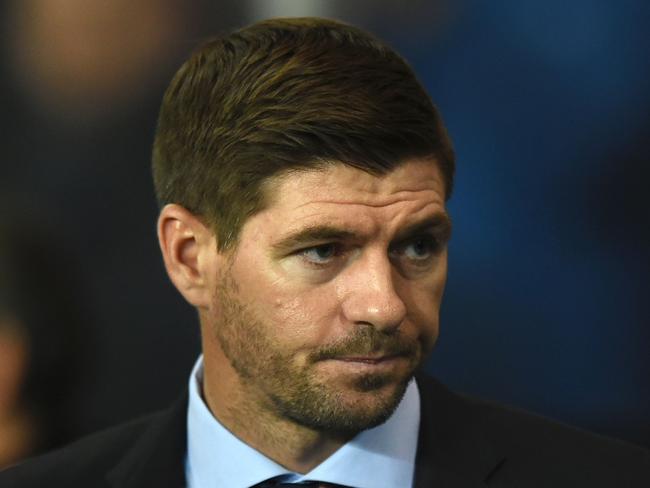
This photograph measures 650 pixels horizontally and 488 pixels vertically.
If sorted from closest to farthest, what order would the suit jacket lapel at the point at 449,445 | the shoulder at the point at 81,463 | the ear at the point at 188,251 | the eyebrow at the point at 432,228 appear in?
the eyebrow at the point at 432,228 → the suit jacket lapel at the point at 449,445 → the ear at the point at 188,251 → the shoulder at the point at 81,463

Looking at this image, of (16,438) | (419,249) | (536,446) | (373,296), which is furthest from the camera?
(16,438)

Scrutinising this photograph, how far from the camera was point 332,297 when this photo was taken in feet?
8.55

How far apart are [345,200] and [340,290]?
206mm

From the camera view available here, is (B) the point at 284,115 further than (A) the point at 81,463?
No

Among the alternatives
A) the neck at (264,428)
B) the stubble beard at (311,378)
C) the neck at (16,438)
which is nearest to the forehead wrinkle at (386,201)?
the stubble beard at (311,378)

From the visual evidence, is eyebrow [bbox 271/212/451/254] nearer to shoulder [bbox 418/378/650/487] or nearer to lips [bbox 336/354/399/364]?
lips [bbox 336/354/399/364]

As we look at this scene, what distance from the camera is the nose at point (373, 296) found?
2.53 metres

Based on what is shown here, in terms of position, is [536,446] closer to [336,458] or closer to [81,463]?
[336,458]

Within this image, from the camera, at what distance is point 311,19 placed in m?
2.83

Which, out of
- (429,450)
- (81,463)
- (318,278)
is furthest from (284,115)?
(81,463)

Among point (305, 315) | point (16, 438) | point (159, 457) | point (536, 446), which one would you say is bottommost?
point (16, 438)

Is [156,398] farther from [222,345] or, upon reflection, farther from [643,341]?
[643,341]

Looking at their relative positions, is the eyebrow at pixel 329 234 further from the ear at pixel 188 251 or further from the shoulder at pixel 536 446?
the shoulder at pixel 536 446

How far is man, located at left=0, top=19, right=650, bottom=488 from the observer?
259 centimetres
